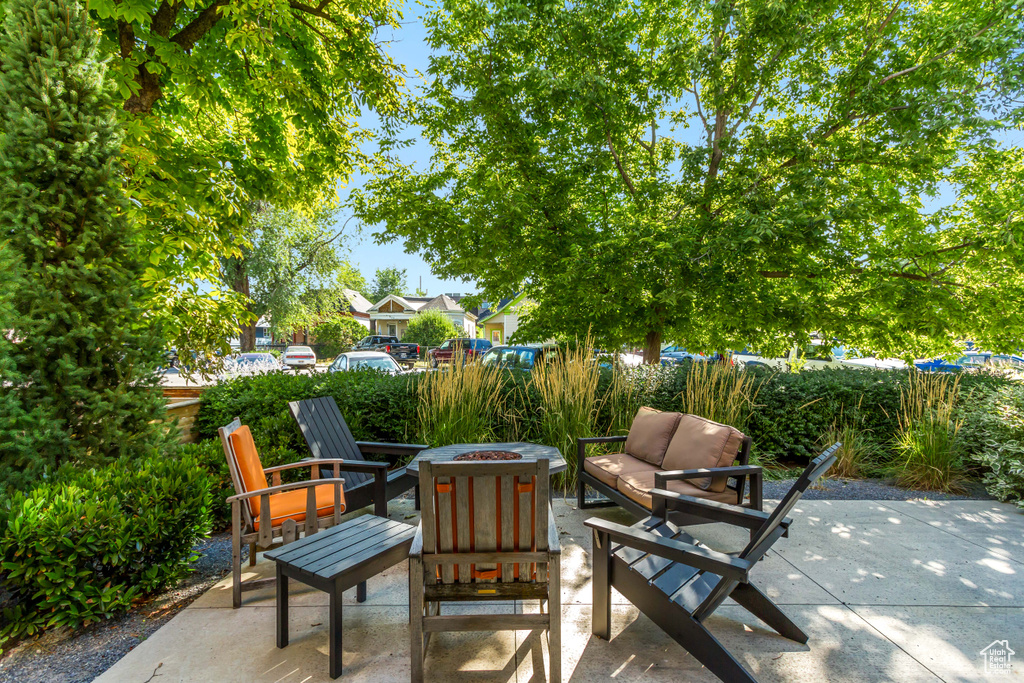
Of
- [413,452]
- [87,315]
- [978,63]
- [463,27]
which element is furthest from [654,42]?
[87,315]

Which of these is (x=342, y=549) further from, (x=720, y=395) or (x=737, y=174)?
(x=737, y=174)

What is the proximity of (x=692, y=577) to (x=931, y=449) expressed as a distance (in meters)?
4.08

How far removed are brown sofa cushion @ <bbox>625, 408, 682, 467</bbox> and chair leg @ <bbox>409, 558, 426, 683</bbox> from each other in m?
2.27

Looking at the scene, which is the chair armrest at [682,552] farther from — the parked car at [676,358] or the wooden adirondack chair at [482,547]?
the parked car at [676,358]

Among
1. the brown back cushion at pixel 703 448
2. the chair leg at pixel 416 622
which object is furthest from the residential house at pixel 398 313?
the chair leg at pixel 416 622

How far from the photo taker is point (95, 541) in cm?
220

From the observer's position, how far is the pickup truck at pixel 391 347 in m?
23.3

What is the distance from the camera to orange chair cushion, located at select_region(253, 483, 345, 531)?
8.63 feet

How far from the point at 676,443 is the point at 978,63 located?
20.5 ft

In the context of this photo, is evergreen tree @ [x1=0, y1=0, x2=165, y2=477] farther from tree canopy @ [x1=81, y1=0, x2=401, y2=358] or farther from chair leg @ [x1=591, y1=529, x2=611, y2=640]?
chair leg @ [x1=591, y1=529, x2=611, y2=640]

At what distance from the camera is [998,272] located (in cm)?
629

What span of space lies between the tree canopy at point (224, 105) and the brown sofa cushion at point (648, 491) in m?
3.67

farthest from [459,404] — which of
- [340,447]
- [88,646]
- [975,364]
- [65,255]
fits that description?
[975,364]

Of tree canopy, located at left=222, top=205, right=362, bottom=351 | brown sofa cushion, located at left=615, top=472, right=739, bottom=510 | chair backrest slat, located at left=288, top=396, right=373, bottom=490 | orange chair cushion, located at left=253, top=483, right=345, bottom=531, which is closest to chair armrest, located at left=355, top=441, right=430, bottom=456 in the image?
chair backrest slat, located at left=288, top=396, right=373, bottom=490
